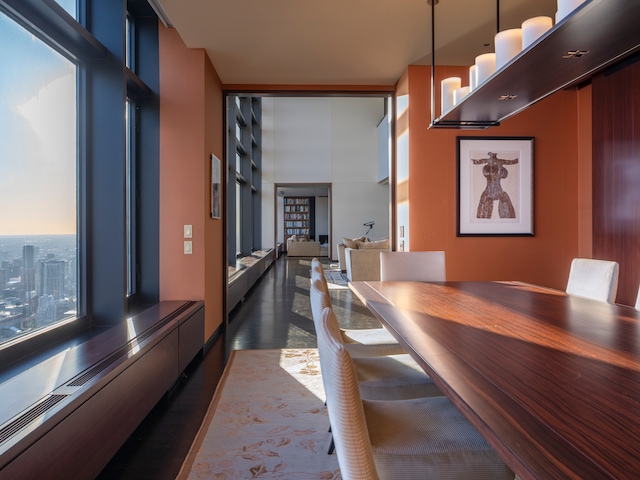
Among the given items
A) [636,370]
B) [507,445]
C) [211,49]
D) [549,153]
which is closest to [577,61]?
[636,370]

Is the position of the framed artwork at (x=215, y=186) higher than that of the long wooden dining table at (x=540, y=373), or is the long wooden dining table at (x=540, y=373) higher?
the framed artwork at (x=215, y=186)

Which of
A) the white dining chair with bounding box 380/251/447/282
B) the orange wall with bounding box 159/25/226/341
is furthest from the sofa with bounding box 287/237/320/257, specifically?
the white dining chair with bounding box 380/251/447/282

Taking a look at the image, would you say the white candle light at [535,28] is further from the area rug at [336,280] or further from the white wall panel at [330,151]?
the white wall panel at [330,151]

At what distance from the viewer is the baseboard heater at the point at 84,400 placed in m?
1.18

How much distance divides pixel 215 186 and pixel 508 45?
2.71m

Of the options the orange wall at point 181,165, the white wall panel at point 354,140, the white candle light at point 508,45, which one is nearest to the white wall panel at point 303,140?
the white wall panel at point 354,140

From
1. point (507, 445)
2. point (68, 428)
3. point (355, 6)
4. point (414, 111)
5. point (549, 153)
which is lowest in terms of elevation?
point (68, 428)

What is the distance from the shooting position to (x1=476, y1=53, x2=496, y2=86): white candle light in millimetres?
2080

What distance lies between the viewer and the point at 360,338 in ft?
7.34

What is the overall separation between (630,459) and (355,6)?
9.69ft

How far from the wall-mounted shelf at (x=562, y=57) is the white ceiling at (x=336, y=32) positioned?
3.61 ft

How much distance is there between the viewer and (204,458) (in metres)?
1.83

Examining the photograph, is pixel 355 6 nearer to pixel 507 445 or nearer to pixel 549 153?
pixel 549 153

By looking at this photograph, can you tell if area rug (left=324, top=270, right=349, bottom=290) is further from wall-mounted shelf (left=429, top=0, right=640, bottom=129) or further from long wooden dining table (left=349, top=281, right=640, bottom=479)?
long wooden dining table (left=349, top=281, right=640, bottom=479)
